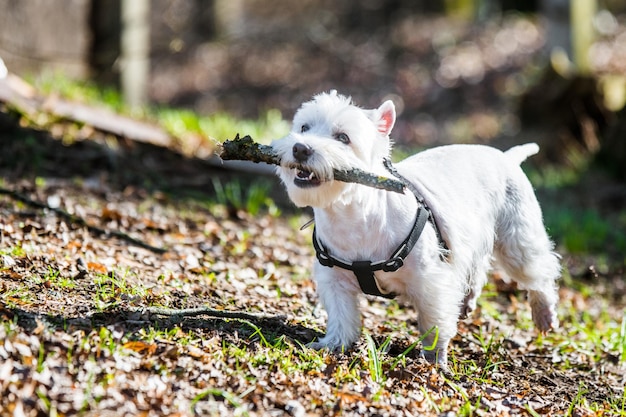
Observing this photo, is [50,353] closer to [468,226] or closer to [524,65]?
[468,226]

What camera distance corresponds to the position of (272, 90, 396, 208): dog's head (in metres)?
4.18

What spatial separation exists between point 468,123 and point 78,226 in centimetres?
1037

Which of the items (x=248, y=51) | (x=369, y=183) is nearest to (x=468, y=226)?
(x=369, y=183)

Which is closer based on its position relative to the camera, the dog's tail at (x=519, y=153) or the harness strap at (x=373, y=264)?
the harness strap at (x=373, y=264)

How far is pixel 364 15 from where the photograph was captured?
21.0 meters

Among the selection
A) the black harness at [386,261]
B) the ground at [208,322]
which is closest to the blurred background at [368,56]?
the ground at [208,322]

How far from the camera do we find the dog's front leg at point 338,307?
4.76 meters

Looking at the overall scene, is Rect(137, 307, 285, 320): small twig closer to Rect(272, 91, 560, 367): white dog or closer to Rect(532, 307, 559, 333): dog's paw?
Rect(272, 91, 560, 367): white dog

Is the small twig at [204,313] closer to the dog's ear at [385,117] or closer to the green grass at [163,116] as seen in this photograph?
the dog's ear at [385,117]

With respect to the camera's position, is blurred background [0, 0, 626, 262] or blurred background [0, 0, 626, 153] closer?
blurred background [0, 0, 626, 262]

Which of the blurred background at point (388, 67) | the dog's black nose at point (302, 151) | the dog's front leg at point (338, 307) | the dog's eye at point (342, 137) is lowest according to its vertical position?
the dog's front leg at point (338, 307)

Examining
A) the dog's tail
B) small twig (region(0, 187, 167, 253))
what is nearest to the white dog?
the dog's tail

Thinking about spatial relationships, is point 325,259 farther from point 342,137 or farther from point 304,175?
point 342,137

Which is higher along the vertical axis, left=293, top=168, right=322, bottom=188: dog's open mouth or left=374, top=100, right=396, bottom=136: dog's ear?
left=374, top=100, right=396, bottom=136: dog's ear
